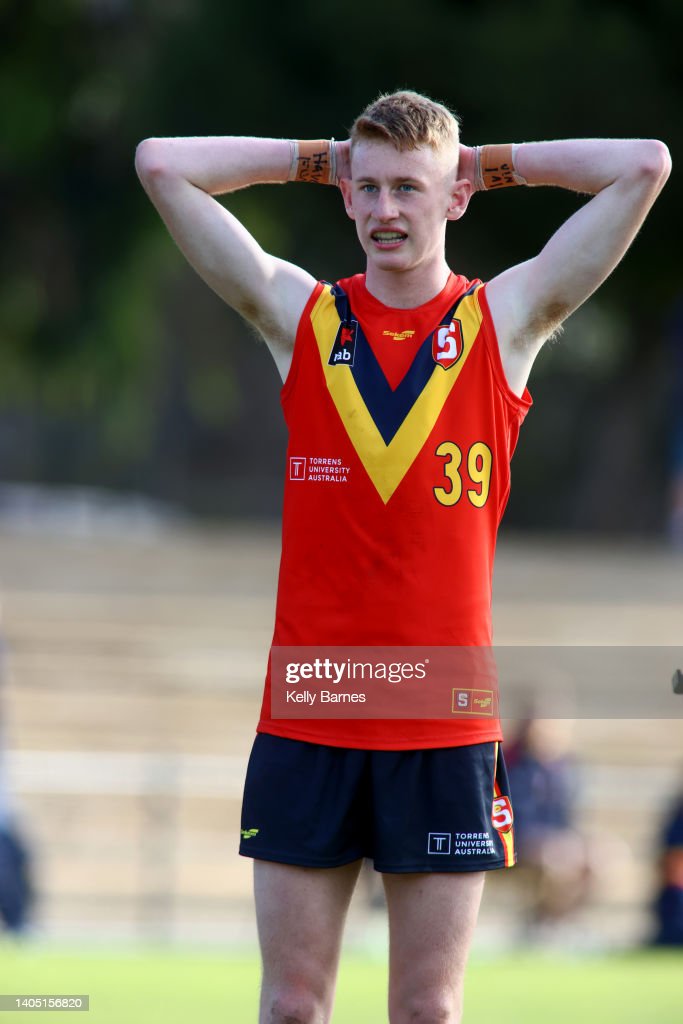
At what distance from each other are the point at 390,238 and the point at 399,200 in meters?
0.07

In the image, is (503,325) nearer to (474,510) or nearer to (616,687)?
(474,510)

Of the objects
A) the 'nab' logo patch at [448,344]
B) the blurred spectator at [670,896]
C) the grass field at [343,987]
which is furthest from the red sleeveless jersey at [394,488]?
the blurred spectator at [670,896]

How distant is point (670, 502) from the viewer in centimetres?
2416

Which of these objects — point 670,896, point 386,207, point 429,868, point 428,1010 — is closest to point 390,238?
point 386,207

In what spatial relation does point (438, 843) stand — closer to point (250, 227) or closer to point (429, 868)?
point (429, 868)

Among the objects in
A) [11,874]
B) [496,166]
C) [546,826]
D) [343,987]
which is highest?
[496,166]

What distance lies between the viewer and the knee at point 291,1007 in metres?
2.95

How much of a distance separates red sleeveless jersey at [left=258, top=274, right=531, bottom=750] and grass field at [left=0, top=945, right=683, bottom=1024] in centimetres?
263

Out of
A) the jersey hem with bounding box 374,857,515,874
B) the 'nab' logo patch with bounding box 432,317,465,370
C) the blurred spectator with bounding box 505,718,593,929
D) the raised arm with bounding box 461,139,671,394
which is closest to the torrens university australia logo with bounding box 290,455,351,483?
the 'nab' logo patch with bounding box 432,317,465,370

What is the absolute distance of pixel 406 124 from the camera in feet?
9.87

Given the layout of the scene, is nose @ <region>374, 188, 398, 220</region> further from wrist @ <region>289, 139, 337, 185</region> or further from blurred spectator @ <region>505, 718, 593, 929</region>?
blurred spectator @ <region>505, 718, 593, 929</region>

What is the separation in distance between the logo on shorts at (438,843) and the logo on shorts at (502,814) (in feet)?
0.39

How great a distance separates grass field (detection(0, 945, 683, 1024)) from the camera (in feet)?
17.9

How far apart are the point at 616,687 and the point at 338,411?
12.8 metres
